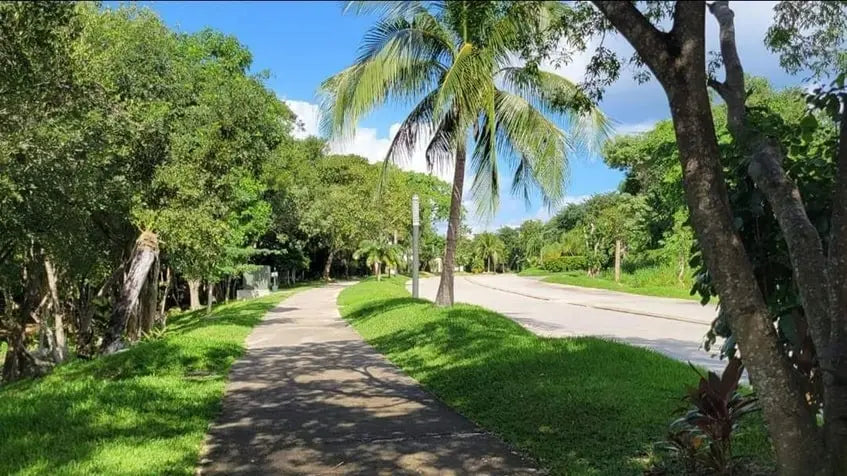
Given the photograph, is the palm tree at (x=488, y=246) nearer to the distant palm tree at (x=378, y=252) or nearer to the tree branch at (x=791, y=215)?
the distant palm tree at (x=378, y=252)

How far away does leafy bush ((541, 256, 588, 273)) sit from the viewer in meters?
66.7

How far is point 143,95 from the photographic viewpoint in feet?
46.5

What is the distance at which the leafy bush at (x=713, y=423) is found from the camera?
4430 millimetres

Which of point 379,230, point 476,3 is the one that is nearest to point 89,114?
point 476,3

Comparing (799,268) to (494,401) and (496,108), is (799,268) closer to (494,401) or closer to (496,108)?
(494,401)

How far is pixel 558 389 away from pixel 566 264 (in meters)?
63.1

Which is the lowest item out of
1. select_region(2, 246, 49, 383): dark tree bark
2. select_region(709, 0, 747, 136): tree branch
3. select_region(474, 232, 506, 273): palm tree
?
select_region(2, 246, 49, 383): dark tree bark

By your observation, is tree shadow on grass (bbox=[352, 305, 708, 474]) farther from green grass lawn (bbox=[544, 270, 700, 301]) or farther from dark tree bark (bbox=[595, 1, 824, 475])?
green grass lawn (bbox=[544, 270, 700, 301])

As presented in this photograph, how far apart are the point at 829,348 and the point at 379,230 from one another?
53559 millimetres

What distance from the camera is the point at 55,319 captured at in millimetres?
19406

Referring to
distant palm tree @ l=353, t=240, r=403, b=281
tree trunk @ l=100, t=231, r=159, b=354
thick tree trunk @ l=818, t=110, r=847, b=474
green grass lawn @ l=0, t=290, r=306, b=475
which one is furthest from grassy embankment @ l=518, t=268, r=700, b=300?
thick tree trunk @ l=818, t=110, r=847, b=474

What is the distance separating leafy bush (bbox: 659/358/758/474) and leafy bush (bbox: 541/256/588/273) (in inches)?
2402

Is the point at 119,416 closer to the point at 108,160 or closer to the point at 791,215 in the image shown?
the point at 791,215

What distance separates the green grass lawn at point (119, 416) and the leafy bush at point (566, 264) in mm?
57004
